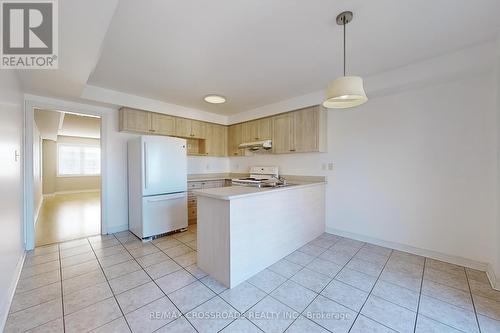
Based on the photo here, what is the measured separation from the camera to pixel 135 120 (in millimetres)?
3549

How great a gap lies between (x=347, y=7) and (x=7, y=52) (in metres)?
2.86

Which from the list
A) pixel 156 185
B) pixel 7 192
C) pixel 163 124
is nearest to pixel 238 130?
pixel 163 124

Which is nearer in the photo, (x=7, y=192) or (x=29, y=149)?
(x=7, y=192)

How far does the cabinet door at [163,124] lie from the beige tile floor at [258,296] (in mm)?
2190

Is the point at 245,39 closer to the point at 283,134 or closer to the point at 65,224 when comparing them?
the point at 283,134

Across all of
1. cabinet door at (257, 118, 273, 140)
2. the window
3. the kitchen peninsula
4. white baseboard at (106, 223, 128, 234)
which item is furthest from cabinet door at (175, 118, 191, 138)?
the window

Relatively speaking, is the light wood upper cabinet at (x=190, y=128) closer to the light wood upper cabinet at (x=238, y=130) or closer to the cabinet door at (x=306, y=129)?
the light wood upper cabinet at (x=238, y=130)

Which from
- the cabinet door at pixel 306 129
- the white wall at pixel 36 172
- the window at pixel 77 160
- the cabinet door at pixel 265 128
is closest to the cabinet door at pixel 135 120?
the white wall at pixel 36 172

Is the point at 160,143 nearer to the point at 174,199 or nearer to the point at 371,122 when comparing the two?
the point at 174,199

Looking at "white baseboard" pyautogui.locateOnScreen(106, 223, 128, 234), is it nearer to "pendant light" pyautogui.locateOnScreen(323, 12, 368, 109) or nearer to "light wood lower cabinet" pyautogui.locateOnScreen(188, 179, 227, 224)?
"light wood lower cabinet" pyautogui.locateOnScreen(188, 179, 227, 224)

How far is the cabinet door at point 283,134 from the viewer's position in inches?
149

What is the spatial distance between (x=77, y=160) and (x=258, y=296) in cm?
1058

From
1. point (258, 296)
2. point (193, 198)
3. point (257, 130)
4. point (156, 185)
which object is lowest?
point (258, 296)

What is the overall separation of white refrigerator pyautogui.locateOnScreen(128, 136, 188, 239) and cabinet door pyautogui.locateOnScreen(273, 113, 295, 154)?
5.83 feet
